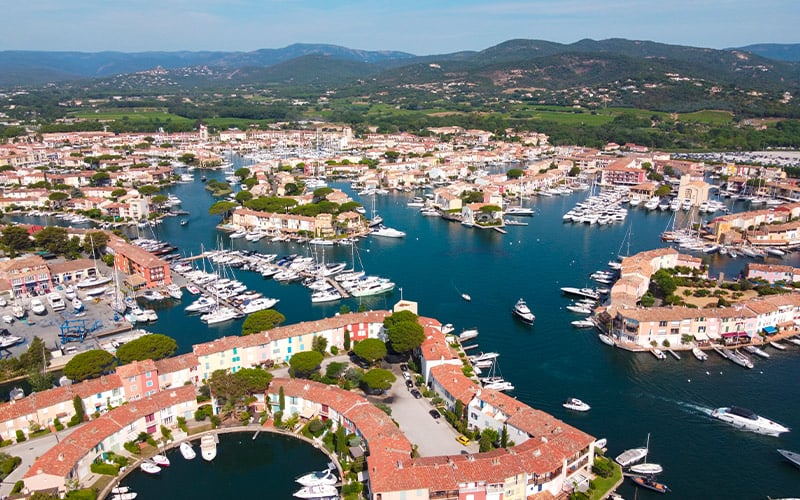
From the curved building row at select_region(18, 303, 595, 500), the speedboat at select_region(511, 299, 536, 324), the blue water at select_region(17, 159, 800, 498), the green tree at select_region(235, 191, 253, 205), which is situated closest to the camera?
the curved building row at select_region(18, 303, 595, 500)

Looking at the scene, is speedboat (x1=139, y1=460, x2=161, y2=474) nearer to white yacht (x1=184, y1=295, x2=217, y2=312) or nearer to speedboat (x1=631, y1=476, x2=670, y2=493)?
white yacht (x1=184, y1=295, x2=217, y2=312)

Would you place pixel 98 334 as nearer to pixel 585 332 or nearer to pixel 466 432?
pixel 466 432

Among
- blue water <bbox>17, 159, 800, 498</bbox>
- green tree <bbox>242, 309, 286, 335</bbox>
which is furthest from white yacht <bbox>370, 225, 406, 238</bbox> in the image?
green tree <bbox>242, 309, 286, 335</bbox>

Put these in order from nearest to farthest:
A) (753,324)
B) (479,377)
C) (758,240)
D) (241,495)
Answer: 1. (241,495)
2. (479,377)
3. (753,324)
4. (758,240)

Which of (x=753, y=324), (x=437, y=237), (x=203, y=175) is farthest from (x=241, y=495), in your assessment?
(x=203, y=175)

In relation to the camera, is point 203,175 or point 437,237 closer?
point 437,237
